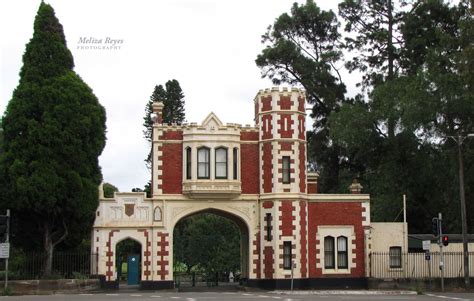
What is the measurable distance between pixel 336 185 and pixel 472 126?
1626 cm

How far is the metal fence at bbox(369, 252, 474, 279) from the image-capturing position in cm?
4456

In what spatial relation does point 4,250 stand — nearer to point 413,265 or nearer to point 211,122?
point 211,122

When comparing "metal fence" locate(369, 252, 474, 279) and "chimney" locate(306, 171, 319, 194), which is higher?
"chimney" locate(306, 171, 319, 194)

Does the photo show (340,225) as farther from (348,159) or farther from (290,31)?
(290,31)

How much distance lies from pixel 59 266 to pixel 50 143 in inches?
271

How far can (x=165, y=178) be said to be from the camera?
4347cm

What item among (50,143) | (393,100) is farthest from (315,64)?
(50,143)

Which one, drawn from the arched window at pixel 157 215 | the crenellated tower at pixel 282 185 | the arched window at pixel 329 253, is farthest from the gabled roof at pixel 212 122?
the arched window at pixel 329 253

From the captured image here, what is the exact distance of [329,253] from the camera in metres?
44.3

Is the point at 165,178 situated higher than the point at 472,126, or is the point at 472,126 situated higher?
the point at 472,126

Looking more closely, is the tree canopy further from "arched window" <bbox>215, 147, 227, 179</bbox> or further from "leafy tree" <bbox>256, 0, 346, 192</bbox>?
"arched window" <bbox>215, 147, 227, 179</bbox>

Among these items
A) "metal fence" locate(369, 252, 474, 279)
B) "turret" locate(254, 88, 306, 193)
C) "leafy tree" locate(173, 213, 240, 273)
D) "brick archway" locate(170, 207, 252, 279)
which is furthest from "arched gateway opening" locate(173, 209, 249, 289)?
"metal fence" locate(369, 252, 474, 279)

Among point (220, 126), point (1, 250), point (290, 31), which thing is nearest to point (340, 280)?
point (220, 126)

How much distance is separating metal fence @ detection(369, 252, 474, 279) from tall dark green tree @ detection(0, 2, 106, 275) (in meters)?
16.5
